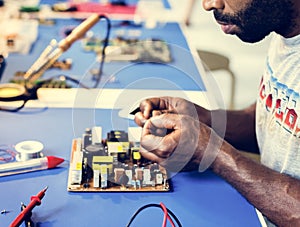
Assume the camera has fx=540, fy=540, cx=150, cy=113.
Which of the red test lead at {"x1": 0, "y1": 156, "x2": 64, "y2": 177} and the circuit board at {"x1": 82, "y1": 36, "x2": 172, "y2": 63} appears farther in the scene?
the circuit board at {"x1": 82, "y1": 36, "x2": 172, "y2": 63}

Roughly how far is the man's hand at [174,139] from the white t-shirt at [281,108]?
18cm

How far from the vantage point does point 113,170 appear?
3.84 ft

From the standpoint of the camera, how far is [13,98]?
1.54 metres

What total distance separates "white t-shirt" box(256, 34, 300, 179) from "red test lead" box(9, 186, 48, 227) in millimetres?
570

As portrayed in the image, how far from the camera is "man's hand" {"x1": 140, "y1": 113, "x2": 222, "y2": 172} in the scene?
119cm

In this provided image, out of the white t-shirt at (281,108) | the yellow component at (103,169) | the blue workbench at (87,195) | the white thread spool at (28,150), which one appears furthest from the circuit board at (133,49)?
the yellow component at (103,169)

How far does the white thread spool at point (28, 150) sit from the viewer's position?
1.24 meters

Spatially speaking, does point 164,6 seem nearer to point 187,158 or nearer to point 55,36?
point 55,36

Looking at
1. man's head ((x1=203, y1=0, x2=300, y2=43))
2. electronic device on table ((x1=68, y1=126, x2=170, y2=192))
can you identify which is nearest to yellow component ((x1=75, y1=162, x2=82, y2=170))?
electronic device on table ((x1=68, y1=126, x2=170, y2=192))

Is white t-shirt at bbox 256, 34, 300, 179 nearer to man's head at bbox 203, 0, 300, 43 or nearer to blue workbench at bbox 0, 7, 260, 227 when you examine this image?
man's head at bbox 203, 0, 300, 43

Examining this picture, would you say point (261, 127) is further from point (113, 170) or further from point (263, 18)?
point (113, 170)

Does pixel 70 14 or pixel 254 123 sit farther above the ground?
pixel 70 14

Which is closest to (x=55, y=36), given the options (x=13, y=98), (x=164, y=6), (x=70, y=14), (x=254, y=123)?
(x=70, y=14)

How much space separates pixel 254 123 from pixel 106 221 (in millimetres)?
654
